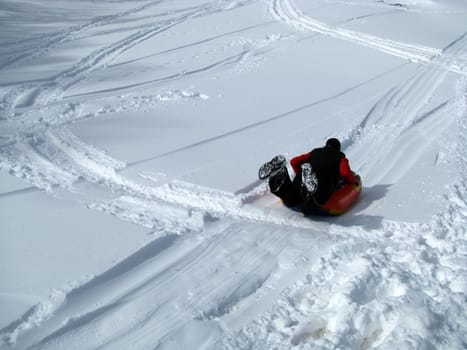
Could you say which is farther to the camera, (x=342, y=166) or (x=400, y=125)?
(x=400, y=125)

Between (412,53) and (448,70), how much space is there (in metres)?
1.33

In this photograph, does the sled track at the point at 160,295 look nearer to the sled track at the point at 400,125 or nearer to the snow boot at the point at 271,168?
the snow boot at the point at 271,168

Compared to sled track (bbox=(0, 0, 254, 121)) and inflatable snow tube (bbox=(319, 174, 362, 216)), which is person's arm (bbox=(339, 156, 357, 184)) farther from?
sled track (bbox=(0, 0, 254, 121))

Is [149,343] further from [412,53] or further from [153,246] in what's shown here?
[412,53]

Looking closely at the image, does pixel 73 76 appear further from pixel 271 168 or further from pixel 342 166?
pixel 342 166

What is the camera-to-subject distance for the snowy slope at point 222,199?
11.6 ft

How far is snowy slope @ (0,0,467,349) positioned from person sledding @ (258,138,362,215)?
0.62 feet

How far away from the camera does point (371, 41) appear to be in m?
12.4

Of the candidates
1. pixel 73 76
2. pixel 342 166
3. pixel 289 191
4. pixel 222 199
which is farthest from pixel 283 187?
pixel 73 76

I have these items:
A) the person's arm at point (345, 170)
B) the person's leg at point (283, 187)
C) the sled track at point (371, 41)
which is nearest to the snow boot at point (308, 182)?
the person's leg at point (283, 187)

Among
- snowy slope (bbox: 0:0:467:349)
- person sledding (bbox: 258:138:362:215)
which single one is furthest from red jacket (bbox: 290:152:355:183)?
snowy slope (bbox: 0:0:467:349)

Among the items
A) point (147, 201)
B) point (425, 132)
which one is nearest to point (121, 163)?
point (147, 201)

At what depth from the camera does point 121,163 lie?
6141 mm

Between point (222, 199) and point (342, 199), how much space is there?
4.36 feet
